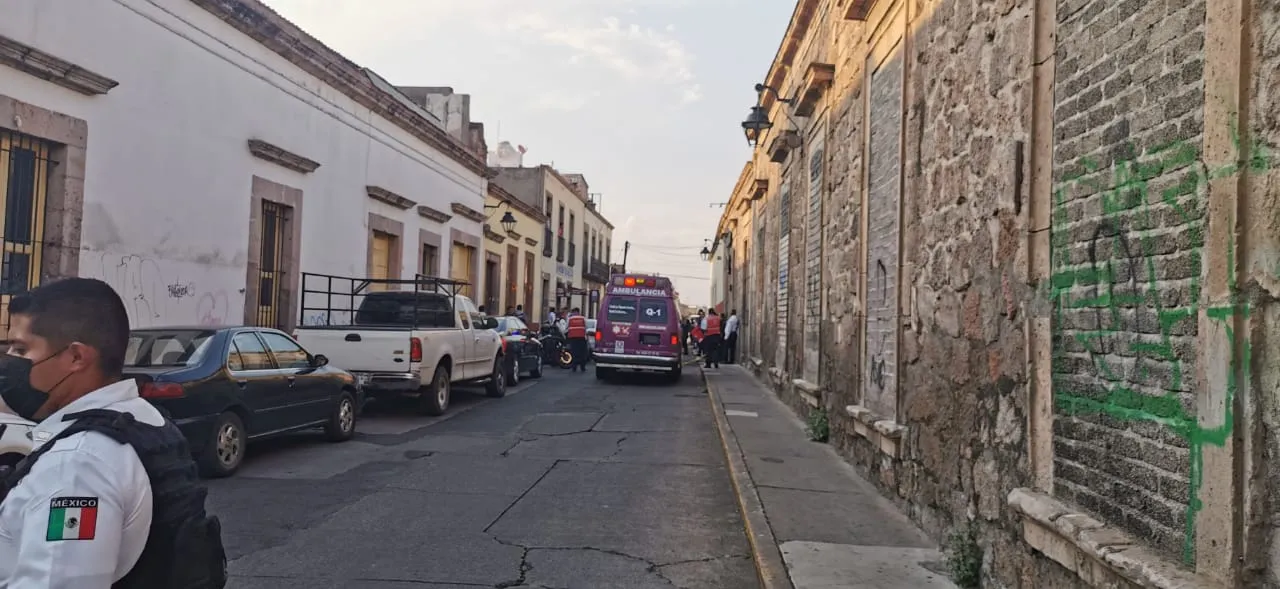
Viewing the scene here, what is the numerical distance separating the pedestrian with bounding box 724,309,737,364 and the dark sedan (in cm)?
1553

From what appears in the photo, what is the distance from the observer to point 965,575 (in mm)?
5012

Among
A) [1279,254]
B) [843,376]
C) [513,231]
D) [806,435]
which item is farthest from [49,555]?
[513,231]

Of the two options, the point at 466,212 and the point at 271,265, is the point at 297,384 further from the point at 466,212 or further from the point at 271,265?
the point at 466,212

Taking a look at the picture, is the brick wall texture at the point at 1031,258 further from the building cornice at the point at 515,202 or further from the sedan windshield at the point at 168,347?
the building cornice at the point at 515,202

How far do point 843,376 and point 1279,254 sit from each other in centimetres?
657

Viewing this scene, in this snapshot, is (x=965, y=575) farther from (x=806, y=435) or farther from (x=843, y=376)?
(x=806, y=435)

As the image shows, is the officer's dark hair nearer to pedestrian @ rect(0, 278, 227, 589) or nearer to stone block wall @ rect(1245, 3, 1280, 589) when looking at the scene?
pedestrian @ rect(0, 278, 227, 589)

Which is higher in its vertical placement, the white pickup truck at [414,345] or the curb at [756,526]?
the white pickup truck at [414,345]

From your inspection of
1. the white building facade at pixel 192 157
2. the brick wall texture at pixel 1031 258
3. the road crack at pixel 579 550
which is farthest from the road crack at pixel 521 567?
the white building facade at pixel 192 157

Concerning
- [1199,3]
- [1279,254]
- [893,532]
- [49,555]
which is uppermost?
[1199,3]

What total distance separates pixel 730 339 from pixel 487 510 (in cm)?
1831

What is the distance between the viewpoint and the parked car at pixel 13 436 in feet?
13.8

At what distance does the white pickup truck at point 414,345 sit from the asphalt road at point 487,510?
2.46 feet

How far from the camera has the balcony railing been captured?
153ft
